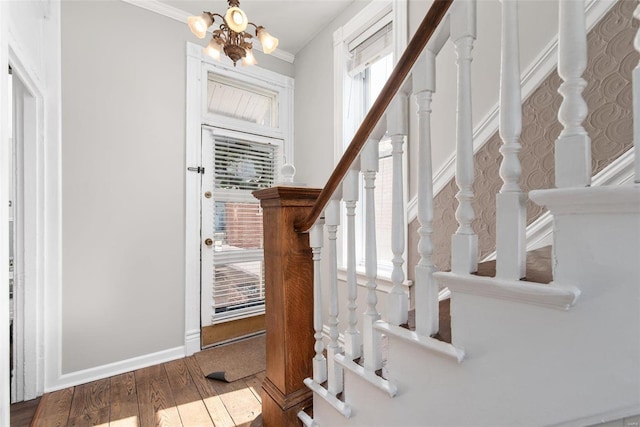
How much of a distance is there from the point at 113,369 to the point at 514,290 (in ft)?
8.81

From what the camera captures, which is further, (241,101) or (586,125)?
(241,101)

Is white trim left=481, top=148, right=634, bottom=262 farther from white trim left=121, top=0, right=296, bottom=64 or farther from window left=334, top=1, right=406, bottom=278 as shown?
white trim left=121, top=0, right=296, bottom=64

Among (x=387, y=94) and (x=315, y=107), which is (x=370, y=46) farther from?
(x=387, y=94)

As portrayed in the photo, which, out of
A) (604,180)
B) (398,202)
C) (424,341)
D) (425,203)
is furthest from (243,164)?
(604,180)

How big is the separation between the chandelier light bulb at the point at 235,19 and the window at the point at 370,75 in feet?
3.52

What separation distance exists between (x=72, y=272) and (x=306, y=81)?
2.59 metres

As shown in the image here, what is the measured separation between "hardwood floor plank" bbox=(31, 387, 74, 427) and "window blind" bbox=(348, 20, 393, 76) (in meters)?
3.12

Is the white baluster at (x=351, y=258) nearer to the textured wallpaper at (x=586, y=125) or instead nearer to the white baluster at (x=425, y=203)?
the white baluster at (x=425, y=203)

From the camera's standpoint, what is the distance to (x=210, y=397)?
1857 mm

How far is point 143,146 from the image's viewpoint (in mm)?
2283

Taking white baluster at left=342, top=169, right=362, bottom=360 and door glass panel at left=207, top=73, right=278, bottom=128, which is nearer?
white baluster at left=342, top=169, right=362, bottom=360

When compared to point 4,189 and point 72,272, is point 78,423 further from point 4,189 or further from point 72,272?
point 4,189

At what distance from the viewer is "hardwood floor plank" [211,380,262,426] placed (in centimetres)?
168

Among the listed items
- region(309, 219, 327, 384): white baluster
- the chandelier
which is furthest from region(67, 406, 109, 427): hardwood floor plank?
the chandelier
